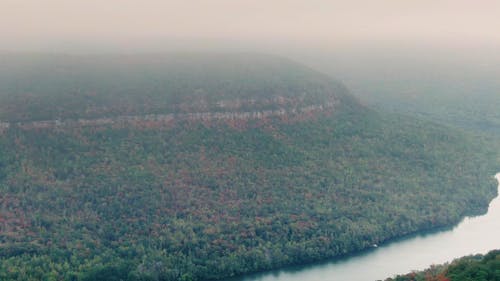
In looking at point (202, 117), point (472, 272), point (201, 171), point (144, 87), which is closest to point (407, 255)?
point (472, 272)

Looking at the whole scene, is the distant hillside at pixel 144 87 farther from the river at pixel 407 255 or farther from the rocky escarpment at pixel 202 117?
the river at pixel 407 255

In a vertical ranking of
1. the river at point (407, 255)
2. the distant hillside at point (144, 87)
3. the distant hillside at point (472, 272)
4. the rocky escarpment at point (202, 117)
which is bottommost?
the river at point (407, 255)

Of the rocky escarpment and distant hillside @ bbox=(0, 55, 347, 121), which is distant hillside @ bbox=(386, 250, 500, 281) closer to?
the rocky escarpment

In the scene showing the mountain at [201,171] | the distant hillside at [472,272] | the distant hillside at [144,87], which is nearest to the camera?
the distant hillside at [472,272]

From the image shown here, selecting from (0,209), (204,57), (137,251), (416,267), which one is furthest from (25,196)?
(204,57)

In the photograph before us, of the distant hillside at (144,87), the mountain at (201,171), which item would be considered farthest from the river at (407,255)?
the distant hillside at (144,87)

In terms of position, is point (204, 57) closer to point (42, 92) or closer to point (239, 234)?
point (42, 92)

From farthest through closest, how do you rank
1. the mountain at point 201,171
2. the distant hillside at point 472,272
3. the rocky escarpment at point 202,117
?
1. the rocky escarpment at point 202,117
2. the mountain at point 201,171
3. the distant hillside at point 472,272
